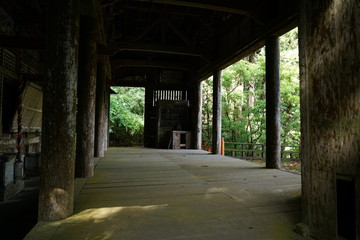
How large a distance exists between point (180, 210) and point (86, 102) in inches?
116

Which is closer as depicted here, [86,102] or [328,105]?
[328,105]

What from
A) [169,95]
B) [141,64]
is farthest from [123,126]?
[141,64]

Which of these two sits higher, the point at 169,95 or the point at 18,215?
the point at 169,95

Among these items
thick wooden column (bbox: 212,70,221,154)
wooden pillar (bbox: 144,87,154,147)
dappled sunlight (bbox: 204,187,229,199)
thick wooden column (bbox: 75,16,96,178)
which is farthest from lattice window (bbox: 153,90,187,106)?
dappled sunlight (bbox: 204,187,229,199)

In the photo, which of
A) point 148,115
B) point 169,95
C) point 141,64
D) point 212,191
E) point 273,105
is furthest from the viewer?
point 169,95

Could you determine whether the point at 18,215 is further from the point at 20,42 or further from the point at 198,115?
the point at 198,115

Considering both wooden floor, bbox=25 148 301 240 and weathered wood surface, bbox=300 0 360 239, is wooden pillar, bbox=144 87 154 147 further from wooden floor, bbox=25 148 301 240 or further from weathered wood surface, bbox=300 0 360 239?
weathered wood surface, bbox=300 0 360 239

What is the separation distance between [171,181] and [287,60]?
1124 cm

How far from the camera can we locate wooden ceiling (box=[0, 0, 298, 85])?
5.44m

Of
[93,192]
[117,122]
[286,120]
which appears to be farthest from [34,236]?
[117,122]

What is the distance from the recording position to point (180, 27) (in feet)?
31.8

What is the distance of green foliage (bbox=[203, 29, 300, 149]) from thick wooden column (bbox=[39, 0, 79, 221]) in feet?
34.2

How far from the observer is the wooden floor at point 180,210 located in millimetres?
1903

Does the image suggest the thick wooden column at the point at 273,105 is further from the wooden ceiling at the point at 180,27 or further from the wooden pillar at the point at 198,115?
the wooden pillar at the point at 198,115
